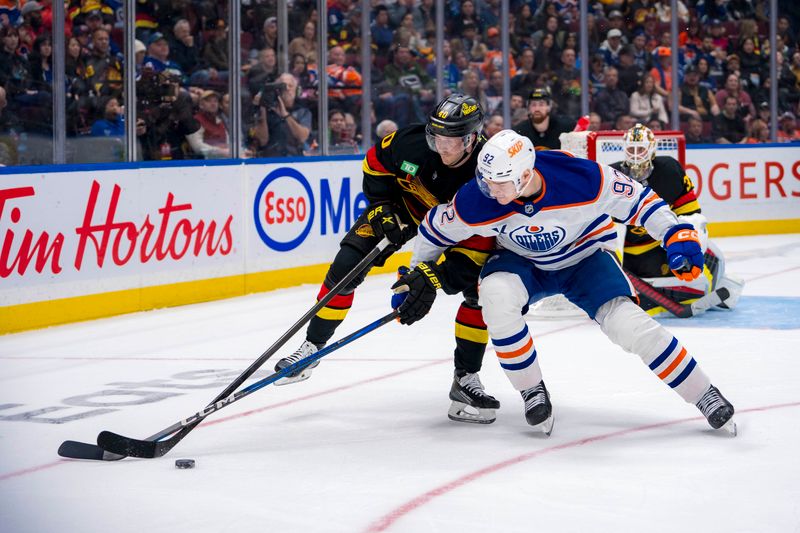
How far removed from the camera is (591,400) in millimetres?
4449

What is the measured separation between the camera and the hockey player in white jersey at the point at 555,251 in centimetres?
377

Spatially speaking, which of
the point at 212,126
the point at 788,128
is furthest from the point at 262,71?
the point at 788,128

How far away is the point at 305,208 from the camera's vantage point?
8.39 meters

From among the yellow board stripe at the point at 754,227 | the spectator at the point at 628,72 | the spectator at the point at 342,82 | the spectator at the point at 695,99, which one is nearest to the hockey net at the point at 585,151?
the spectator at the point at 342,82

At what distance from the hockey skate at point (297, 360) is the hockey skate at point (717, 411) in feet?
4.78

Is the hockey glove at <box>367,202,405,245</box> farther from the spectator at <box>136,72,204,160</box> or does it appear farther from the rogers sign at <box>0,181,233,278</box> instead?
the spectator at <box>136,72,204,160</box>

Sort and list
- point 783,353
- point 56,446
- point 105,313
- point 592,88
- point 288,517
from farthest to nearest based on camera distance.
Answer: point 592,88, point 105,313, point 783,353, point 56,446, point 288,517

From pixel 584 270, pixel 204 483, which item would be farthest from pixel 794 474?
pixel 204 483

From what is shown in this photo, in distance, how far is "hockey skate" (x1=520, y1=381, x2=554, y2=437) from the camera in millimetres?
3832

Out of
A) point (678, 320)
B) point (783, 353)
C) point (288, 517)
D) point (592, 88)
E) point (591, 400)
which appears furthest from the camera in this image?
point (592, 88)

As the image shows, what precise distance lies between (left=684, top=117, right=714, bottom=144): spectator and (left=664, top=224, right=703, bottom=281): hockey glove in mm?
7958

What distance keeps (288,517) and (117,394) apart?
1926 mm

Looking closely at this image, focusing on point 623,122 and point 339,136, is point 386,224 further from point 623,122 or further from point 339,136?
point 623,122

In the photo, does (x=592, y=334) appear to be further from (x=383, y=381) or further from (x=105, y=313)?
(x=105, y=313)
